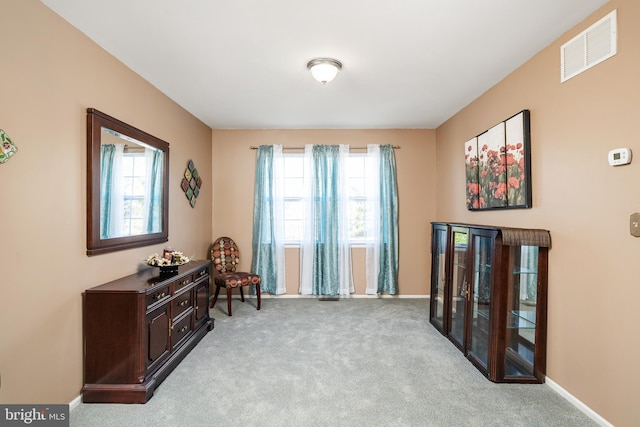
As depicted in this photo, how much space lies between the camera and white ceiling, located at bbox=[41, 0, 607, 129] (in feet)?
6.79

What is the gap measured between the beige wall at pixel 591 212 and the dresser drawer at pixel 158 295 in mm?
3150

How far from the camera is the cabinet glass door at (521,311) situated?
2551 mm

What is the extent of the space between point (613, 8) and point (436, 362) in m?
2.93

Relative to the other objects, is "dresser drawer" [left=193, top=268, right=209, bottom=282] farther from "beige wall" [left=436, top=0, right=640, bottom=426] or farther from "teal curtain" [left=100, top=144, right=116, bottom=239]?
"beige wall" [left=436, top=0, right=640, bottom=426]

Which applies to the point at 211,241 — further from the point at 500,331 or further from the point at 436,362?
the point at 500,331

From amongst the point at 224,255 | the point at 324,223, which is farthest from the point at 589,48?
the point at 224,255

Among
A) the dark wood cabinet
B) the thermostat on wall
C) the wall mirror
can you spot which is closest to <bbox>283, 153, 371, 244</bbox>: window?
the wall mirror

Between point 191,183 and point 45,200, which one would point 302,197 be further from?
point 45,200

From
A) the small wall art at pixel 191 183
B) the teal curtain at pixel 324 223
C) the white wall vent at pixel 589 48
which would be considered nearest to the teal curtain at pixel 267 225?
the teal curtain at pixel 324 223

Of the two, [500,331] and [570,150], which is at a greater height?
[570,150]

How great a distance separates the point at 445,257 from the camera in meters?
3.60

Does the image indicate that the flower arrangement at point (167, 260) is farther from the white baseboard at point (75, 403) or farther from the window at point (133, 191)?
the white baseboard at point (75, 403)

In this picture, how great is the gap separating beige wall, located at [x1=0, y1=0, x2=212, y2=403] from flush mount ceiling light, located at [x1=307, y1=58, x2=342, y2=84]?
1.72 meters

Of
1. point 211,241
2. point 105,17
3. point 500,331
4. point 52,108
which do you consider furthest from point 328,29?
point 211,241
